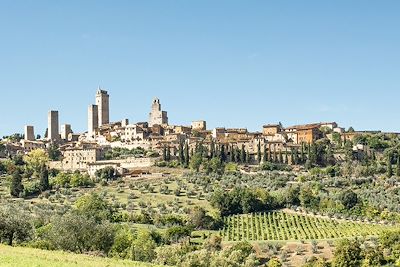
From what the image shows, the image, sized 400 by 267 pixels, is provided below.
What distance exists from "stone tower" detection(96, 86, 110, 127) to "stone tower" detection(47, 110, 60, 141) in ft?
27.0

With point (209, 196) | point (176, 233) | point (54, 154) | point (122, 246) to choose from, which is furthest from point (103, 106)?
point (122, 246)

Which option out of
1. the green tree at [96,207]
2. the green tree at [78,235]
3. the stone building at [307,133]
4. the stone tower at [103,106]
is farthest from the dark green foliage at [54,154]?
the green tree at [78,235]

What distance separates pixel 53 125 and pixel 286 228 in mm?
76079

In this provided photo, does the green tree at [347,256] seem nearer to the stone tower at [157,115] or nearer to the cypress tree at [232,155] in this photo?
the cypress tree at [232,155]

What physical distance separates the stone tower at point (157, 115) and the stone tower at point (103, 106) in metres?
8.60

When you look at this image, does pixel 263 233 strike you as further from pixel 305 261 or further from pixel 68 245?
pixel 68 245

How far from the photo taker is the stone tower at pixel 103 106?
12594 cm

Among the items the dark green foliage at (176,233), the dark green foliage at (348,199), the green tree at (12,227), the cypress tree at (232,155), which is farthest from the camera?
the cypress tree at (232,155)

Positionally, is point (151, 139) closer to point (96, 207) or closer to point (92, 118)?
point (92, 118)

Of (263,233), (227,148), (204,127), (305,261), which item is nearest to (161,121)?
(204,127)

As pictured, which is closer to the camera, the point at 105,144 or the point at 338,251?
the point at 338,251

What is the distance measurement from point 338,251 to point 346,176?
4052 cm

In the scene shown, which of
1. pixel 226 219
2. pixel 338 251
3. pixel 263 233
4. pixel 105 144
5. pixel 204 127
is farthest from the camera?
pixel 204 127

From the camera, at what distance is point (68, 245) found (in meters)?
32.1
